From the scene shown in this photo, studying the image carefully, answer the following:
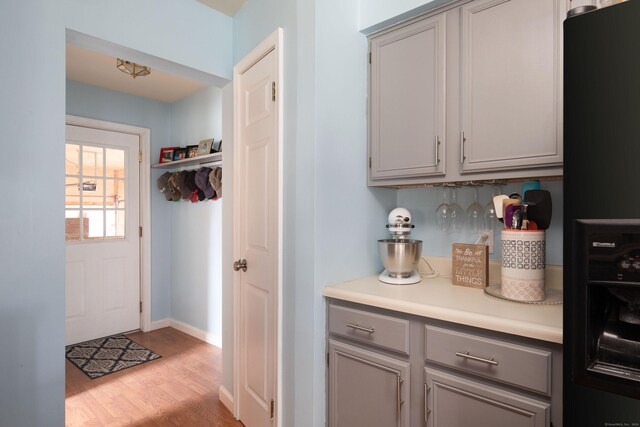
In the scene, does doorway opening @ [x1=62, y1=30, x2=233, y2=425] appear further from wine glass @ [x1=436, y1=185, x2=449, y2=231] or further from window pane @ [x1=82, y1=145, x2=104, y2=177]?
wine glass @ [x1=436, y1=185, x2=449, y2=231]

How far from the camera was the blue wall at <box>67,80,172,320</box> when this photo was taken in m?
3.51

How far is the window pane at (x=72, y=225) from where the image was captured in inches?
130

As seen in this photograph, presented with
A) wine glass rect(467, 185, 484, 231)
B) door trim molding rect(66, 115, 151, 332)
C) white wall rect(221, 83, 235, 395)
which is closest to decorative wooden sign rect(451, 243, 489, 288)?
wine glass rect(467, 185, 484, 231)

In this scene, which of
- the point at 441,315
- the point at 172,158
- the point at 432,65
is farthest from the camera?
the point at 172,158

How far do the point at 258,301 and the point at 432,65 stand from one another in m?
1.48

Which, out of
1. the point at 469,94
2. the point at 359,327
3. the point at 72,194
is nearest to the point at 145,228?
the point at 72,194

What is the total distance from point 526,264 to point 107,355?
11.0 feet

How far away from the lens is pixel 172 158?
363 centimetres

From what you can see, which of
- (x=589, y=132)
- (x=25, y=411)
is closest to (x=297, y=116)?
(x=589, y=132)

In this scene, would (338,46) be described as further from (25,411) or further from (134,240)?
(134,240)

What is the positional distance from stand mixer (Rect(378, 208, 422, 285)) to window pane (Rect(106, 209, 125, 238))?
3.01 meters

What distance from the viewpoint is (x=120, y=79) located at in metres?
3.23

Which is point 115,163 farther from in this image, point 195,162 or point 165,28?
point 165,28

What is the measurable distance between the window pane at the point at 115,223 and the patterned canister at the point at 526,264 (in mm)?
3570
